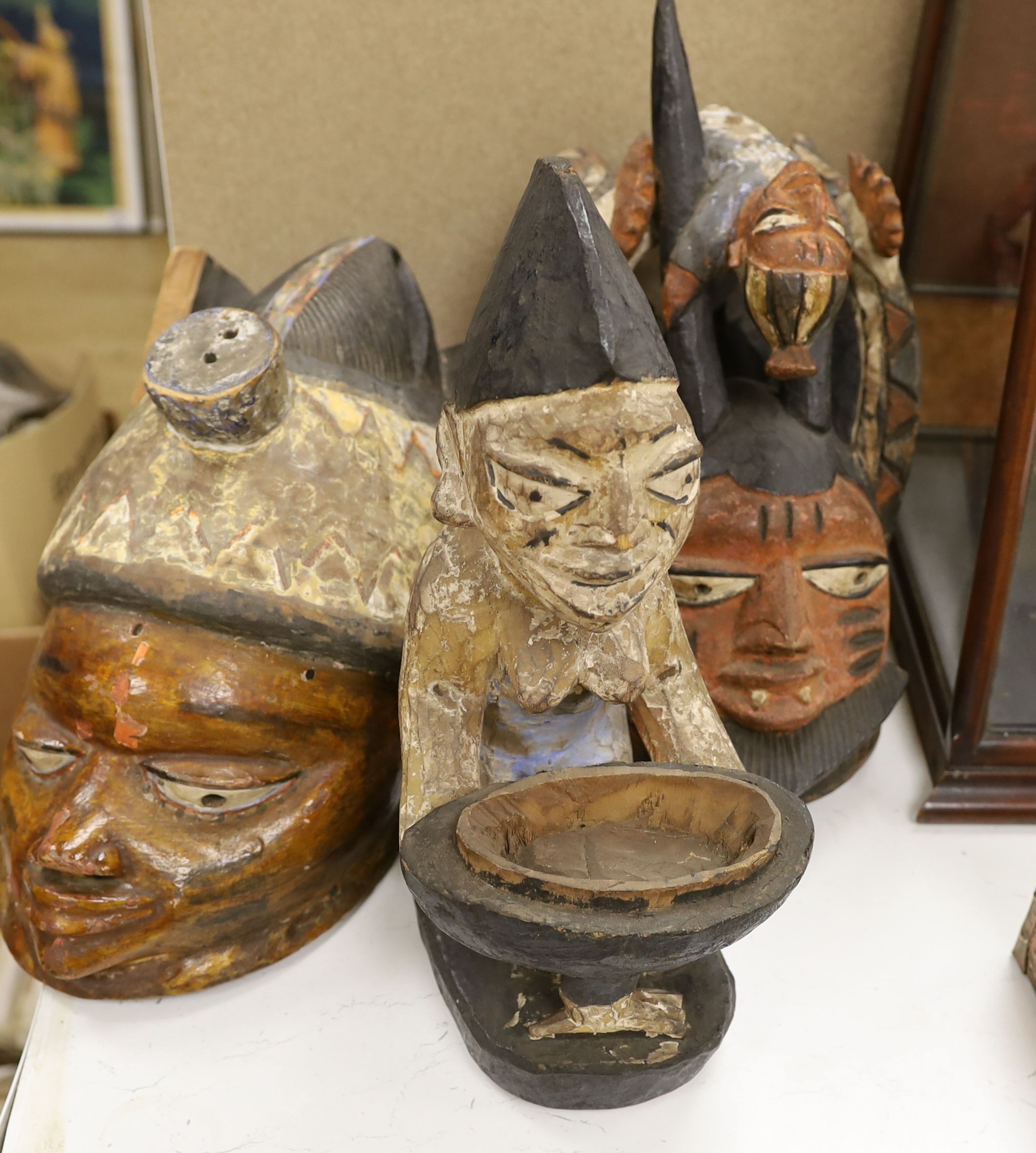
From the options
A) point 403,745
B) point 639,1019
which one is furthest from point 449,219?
point 639,1019

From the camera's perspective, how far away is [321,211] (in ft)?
5.01

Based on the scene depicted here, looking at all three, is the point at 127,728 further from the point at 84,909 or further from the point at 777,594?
the point at 777,594

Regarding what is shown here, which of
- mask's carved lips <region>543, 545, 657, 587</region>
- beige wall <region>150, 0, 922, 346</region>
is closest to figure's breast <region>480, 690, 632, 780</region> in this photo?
mask's carved lips <region>543, 545, 657, 587</region>

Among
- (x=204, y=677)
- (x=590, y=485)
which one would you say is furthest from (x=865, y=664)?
(x=204, y=677)

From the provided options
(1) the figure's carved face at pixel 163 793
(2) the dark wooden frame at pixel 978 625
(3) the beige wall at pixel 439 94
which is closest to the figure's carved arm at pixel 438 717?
(1) the figure's carved face at pixel 163 793

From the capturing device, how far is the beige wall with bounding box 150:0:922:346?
142cm

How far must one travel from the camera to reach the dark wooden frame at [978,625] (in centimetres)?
118

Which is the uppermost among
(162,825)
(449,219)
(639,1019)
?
(449,219)

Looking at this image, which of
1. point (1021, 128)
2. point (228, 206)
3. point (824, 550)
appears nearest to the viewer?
point (824, 550)

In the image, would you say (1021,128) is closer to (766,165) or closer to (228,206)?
(766,165)

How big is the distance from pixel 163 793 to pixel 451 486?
0.38m

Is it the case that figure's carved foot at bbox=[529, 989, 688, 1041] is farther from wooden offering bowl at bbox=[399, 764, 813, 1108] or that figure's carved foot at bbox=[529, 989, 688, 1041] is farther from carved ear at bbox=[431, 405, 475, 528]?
carved ear at bbox=[431, 405, 475, 528]

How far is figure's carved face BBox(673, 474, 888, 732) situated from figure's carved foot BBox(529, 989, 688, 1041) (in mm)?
315

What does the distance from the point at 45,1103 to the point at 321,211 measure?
1.04 metres
